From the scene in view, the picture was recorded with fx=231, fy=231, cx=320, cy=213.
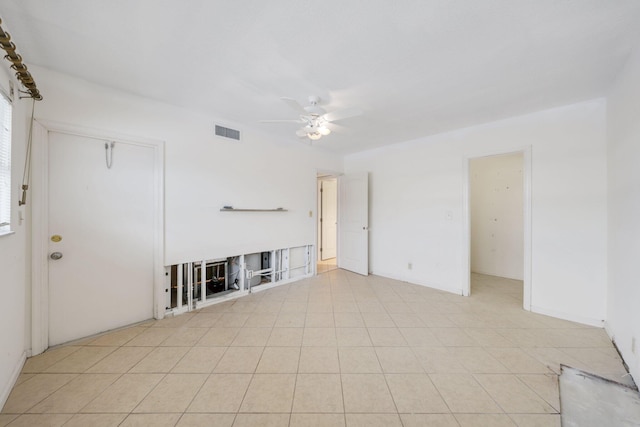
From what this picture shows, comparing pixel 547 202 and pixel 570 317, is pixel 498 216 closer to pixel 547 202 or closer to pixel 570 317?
pixel 547 202

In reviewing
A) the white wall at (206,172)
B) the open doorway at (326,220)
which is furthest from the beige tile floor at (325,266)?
the white wall at (206,172)

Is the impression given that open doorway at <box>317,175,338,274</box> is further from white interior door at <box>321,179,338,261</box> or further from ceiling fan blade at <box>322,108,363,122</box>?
ceiling fan blade at <box>322,108,363,122</box>

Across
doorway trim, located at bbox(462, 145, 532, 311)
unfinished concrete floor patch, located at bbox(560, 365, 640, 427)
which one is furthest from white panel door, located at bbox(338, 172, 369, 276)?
unfinished concrete floor patch, located at bbox(560, 365, 640, 427)

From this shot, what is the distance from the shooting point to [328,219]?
6.12 meters

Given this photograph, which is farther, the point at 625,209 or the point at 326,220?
the point at 326,220

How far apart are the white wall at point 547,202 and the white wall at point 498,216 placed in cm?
118

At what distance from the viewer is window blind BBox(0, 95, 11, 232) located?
155cm

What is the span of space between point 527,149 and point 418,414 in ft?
10.3

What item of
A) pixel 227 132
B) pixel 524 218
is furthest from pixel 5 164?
pixel 524 218

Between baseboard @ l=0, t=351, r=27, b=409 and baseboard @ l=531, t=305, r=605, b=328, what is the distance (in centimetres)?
482

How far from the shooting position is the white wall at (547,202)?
2.48 metres

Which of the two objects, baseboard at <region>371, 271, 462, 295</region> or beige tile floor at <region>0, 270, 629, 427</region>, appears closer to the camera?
beige tile floor at <region>0, 270, 629, 427</region>

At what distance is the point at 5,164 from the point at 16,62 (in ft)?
2.24

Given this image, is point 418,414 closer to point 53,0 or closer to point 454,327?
point 454,327
